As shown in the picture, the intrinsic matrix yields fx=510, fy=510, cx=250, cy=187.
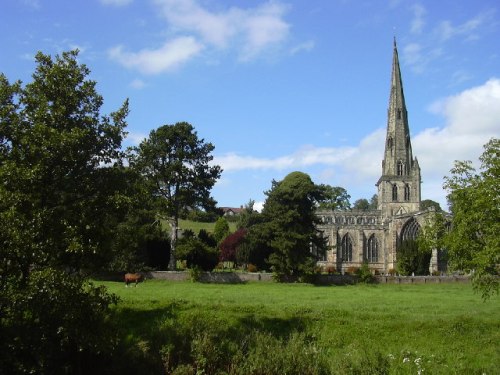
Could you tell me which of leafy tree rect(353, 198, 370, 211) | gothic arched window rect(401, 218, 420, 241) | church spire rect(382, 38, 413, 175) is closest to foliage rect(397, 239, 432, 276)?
gothic arched window rect(401, 218, 420, 241)

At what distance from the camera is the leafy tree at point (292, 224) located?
40.4 meters

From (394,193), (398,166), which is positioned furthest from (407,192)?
(398,166)

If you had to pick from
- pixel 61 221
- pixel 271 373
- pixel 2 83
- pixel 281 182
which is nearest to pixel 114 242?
pixel 61 221

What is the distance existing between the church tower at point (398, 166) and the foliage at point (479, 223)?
232ft

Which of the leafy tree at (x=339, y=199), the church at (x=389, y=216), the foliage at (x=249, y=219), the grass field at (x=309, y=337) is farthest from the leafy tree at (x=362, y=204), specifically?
the grass field at (x=309, y=337)

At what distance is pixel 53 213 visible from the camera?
12.4 metres

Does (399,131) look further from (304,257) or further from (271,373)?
(271,373)

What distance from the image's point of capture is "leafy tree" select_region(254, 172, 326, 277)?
40375 mm

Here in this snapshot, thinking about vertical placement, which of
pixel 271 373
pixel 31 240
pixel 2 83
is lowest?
pixel 271 373

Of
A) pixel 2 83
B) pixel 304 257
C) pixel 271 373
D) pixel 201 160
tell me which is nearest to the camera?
pixel 2 83

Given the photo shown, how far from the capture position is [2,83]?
13.1 m

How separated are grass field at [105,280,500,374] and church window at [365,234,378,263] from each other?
61212 mm

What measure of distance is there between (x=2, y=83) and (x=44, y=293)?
18.0 ft

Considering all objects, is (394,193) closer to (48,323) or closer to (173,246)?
(173,246)
